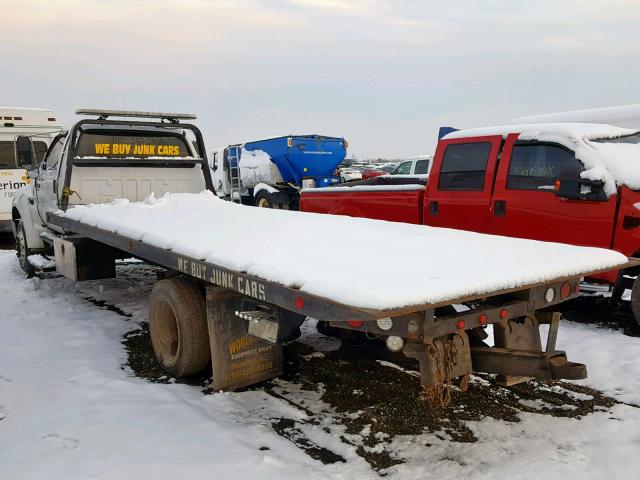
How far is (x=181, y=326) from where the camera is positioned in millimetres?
4508

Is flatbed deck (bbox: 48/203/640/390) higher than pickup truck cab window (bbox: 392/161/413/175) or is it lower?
lower

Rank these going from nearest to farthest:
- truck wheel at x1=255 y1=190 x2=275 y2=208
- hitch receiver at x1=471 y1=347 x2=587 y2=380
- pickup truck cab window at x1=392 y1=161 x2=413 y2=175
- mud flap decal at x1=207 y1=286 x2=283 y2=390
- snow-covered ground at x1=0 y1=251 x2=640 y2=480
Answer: snow-covered ground at x1=0 y1=251 x2=640 y2=480
hitch receiver at x1=471 y1=347 x2=587 y2=380
mud flap decal at x1=207 y1=286 x2=283 y2=390
truck wheel at x1=255 y1=190 x2=275 y2=208
pickup truck cab window at x1=392 y1=161 x2=413 y2=175

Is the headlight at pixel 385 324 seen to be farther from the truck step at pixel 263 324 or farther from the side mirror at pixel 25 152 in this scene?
the side mirror at pixel 25 152

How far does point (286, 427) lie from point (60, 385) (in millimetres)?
1932

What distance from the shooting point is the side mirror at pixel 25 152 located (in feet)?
26.2

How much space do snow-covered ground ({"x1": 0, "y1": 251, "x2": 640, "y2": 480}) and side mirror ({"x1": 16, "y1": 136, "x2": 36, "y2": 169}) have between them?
11.9ft

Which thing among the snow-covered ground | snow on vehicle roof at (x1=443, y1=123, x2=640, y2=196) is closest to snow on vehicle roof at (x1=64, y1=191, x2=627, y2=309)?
the snow-covered ground

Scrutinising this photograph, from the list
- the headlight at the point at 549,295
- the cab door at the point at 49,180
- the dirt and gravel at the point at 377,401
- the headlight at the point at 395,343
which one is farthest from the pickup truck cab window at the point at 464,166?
the cab door at the point at 49,180

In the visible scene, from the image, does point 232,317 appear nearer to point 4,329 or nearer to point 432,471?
point 432,471

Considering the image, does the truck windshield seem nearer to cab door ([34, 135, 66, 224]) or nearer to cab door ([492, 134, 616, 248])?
cab door ([34, 135, 66, 224])

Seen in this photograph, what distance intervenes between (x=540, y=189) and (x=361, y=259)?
323cm

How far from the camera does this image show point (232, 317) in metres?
4.36

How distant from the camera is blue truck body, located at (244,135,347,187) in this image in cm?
1684

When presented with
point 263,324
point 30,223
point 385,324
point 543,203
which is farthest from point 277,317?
point 30,223
